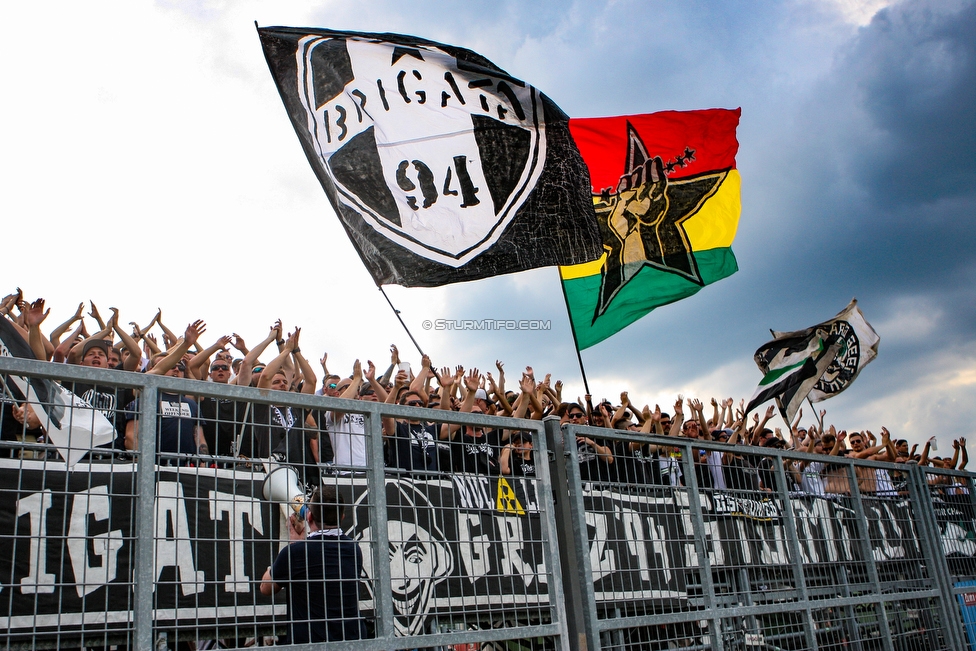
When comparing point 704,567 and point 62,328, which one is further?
point 62,328

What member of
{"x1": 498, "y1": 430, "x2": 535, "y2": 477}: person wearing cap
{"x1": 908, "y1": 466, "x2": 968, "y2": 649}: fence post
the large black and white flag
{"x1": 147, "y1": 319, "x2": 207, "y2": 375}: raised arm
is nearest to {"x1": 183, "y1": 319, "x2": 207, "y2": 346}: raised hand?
{"x1": 147, "y1": 319, "x2": 207, "y2": 375}: raised arm

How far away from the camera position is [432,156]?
25.8ft

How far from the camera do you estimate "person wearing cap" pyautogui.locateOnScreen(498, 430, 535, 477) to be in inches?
183

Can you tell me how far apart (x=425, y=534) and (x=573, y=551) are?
33.1 inches

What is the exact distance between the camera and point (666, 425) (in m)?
11.1

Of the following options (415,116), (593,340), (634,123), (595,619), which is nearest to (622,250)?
(593,340)

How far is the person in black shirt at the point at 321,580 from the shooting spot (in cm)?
372

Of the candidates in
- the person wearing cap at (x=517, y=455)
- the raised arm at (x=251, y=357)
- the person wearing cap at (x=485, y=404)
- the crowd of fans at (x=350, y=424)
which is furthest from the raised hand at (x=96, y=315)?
the person wearing cap at (x=517, y=455)

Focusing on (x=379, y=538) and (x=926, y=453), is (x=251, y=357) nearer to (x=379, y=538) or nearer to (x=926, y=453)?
(x=379, y=538)

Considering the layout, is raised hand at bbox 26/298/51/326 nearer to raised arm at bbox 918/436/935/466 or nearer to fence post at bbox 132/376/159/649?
fence post at bbox 132/376/159/649

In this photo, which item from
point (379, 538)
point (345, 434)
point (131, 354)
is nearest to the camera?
point (379, 538)

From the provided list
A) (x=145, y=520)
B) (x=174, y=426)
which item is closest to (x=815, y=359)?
(x=174, y=426)

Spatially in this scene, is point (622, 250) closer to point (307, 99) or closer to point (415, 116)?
point (415, 116)

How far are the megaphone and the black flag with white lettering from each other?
3.50 metres
